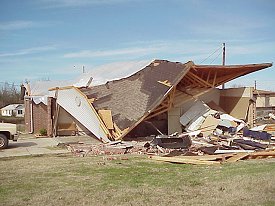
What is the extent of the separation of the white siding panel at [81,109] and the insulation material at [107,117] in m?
0.38

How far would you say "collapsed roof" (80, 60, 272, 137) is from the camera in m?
20.2

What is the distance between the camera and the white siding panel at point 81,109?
65.4ft

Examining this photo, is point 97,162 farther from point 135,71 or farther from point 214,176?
point 135,71

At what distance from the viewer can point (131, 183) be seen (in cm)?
938

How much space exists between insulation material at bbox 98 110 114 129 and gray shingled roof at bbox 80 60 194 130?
24cm

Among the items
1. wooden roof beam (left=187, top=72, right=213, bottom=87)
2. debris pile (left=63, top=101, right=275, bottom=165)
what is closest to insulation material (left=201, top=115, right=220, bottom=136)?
debris pile (left=63, top=101, right=275, bottom=165)

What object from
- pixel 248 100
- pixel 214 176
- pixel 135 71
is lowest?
pixel 214 176

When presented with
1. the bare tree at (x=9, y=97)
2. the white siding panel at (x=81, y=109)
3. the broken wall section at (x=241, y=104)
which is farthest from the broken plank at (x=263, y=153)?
the bare tree at (x=9, y=97)

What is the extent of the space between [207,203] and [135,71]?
16.5m

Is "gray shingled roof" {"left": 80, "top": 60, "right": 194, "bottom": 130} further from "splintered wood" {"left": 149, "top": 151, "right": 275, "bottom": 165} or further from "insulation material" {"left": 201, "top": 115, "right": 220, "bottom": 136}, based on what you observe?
"splintered wood" {"left": 149, "top": 151, "right": 275, "bottom": 165}

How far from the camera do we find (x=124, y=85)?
74.0ft

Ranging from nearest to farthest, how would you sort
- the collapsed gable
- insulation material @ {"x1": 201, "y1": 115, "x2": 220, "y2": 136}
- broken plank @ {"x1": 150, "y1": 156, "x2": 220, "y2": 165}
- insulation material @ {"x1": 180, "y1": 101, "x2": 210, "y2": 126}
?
broken plank @ {"x1": 150, "y1": 156, "x2": 220, "y2": 165}, the collapsed gable, insulation material @ {"x1": 201, "y1": 115, "x2": 220, "y2": 136}, insulation material @ {"x1": 180, "y1": 101, "x2": 210, "y2": 126}

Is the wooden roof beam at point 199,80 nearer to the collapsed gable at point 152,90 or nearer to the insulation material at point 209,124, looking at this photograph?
the collapsed gable at point 152,90

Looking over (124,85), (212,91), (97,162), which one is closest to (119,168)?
(97,162)
